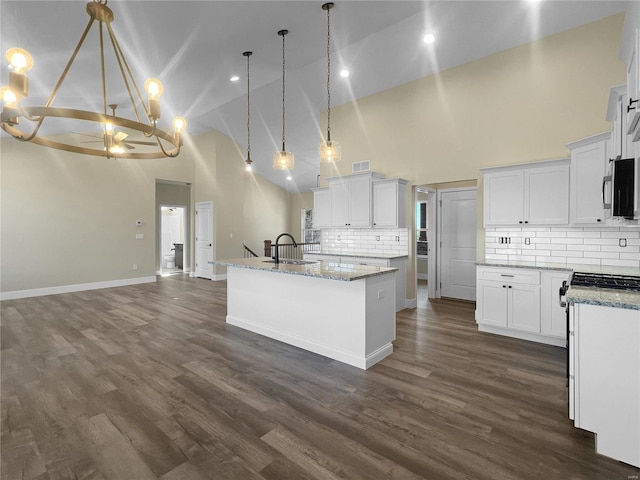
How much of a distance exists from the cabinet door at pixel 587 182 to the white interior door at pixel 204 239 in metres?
7.72

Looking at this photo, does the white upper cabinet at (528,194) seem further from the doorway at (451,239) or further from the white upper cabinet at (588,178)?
the doorway at (451,239)

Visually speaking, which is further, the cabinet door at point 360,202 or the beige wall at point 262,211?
the beige wall at point 262,211

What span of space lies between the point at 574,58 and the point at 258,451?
215 inches

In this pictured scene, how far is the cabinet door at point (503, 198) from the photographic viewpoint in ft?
13.7

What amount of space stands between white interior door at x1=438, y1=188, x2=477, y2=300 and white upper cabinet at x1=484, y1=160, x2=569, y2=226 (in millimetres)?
1728

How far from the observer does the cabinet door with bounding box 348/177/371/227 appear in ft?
18.5

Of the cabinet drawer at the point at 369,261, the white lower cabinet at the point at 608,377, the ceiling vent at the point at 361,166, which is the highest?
the ceiling vent at the point at 361,166

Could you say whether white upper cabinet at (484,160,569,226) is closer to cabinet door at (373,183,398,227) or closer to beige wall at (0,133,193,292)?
cabinet door at (373,183,398,227)

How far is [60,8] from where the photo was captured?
9.95 ft

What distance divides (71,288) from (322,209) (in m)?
5.68

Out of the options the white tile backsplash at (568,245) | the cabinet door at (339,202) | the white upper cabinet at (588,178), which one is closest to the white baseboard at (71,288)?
the cabinet door at (339,202)

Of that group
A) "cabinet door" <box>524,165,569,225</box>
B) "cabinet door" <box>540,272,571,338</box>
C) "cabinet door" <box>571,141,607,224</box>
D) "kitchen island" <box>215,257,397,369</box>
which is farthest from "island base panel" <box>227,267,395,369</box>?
"cabinet door" <box>571,141,607,224</box>

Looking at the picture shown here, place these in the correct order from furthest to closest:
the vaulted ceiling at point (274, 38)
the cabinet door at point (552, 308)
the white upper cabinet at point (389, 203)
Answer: the white upper cabinet at point (389, 203) → the cabinet door at point (552, 308) → the vaulted ceiling at point (274, 38)

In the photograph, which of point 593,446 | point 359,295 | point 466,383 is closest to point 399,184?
point 359,295
